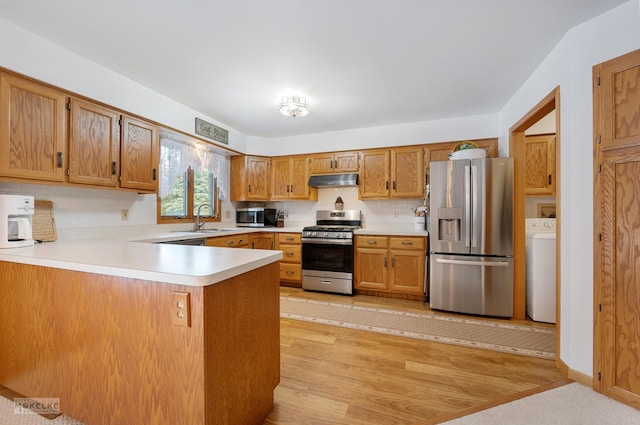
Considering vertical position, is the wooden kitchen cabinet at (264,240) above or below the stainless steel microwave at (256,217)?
below

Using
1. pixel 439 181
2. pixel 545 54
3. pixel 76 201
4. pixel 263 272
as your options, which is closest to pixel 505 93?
pixel 545 54

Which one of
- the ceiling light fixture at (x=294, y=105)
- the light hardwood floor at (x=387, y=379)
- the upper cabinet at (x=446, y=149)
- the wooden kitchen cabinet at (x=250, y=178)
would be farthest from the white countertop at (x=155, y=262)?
the upper cabinet at (x=446, y=149)

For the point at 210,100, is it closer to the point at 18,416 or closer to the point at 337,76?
the point at 337,76

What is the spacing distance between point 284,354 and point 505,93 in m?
3.44

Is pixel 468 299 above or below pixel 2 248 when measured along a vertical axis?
below

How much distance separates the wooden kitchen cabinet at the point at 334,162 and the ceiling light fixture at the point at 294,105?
1312 mm

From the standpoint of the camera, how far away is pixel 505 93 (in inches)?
111

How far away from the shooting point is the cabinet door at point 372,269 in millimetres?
3471

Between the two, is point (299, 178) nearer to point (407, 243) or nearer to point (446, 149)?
point (407, 243)

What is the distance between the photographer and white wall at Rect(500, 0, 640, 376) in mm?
1633

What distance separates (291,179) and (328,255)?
146 cm

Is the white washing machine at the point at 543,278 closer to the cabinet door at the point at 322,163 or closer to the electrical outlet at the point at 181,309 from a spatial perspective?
the cabinet door at the point at 322,163

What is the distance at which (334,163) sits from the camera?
13.4ft

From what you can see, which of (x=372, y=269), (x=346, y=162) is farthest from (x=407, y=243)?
(x=346, y=162)
